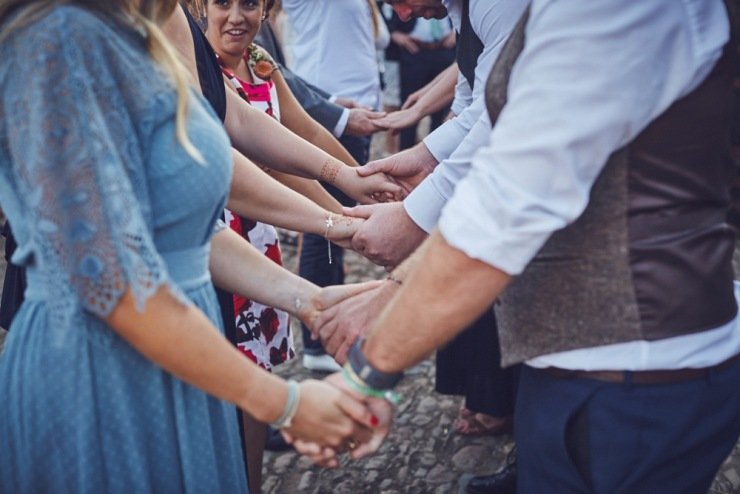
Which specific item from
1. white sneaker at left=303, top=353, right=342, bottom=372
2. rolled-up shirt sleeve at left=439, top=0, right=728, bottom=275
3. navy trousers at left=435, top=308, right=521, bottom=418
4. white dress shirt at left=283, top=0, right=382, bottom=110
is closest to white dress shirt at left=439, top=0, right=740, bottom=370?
rolled-up shirt sleeve at left=439, top=0, right=728, bottom=275

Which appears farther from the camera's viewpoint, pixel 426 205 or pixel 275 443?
pixel 275 443

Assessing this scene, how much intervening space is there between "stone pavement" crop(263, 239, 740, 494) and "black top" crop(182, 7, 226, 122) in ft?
5.43

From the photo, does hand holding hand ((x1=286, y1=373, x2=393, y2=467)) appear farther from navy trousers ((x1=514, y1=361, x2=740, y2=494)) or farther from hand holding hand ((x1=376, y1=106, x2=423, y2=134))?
hand holding hand ((x1=376, y1=106, x2=423, y2=134))

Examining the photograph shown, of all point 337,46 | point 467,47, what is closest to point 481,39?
point 467,47

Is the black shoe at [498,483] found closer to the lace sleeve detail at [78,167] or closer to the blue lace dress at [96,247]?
the blue lace dress at [96,247]

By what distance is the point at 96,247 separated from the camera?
1.31 m

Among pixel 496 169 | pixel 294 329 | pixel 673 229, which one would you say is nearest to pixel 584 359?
pixel 673 229

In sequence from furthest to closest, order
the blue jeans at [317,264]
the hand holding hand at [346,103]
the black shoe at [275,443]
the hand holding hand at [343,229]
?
the hand holding hand at [346,103], the blue jeans at [317,264], the black shoe at [275,443], the hand holding hand at [343,229]

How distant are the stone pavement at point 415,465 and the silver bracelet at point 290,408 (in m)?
1.76

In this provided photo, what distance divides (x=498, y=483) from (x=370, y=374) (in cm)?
171

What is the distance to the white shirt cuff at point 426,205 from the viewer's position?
2.28 meters

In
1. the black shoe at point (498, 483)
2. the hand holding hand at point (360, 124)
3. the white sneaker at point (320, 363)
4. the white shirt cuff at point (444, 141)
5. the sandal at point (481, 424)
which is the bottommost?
the white sneaker at point (320, 363)

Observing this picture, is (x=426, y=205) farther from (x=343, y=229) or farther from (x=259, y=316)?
(x=259, y=316)

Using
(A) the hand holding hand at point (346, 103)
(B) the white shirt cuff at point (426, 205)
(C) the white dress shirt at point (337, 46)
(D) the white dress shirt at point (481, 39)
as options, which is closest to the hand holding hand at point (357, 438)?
(B) the white shirt cuff at point (426, 205)
